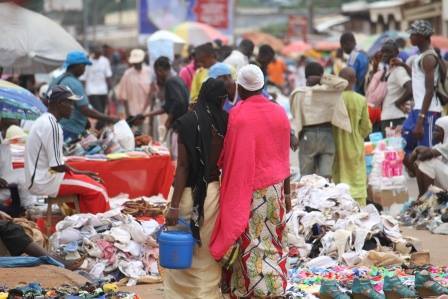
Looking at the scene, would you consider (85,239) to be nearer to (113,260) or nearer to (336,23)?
(113,260)

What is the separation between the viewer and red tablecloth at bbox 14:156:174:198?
1171 centimetres

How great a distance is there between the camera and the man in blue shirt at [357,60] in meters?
15.6

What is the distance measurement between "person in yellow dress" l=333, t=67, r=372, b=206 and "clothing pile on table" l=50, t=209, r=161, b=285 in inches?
113

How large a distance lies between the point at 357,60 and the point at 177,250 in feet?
29.4

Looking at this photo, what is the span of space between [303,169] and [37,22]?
3.97 metres

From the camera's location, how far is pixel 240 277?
7398 millimetres

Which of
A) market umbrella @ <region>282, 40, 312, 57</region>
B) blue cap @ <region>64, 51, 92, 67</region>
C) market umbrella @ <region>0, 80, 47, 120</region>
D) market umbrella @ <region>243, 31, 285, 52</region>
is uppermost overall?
blue cap @ <region>64, 51, 92, 67</region>

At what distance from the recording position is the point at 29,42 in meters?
13.3

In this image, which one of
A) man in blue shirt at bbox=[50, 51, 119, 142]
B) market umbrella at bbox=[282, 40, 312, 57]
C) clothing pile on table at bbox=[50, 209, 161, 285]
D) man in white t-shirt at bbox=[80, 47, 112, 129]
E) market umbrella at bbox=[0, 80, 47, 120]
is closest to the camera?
clothing pile on table at bbox=[50, 209, 161, 285]

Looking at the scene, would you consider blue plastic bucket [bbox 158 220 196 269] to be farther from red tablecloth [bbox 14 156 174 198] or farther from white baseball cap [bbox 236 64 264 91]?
red tablecloth [bbox 14 156 174 198]

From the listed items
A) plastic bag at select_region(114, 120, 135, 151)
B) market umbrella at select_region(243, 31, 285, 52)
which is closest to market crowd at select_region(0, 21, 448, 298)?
plastic bag at select_region(114, 120, 135, 151)

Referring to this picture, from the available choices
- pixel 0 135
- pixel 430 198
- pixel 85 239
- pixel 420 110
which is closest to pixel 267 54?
pixel 420 110

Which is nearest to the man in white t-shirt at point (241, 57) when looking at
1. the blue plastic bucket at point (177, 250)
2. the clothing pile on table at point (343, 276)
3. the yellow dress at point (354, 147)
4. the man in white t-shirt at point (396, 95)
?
the man in white t-shirt at point (396, 95)

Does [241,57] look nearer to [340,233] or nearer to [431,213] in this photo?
[431,213]
